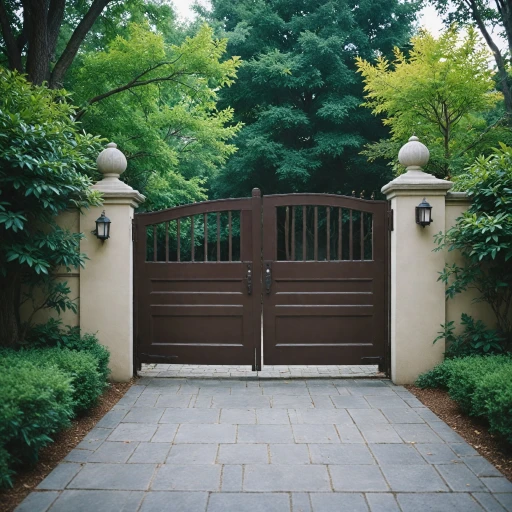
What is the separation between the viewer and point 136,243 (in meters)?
6.34

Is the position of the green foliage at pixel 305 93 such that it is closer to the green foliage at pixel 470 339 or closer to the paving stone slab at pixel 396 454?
the green foliage at pixel 470 339

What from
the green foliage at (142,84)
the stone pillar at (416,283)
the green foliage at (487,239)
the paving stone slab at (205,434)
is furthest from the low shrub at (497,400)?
the green foliage at (142,84)

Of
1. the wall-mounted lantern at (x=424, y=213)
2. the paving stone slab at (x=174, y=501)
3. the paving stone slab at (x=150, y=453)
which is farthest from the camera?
the wall-mounted lantern at (x=424, y=213)

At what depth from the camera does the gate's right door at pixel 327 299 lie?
6219 mm

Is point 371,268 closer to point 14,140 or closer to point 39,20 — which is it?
point 14,140

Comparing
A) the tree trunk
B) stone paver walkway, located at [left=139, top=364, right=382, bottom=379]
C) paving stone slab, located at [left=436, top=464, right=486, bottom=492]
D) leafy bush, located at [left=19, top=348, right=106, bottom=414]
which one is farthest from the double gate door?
paving stone slab, located at [left=436, top=464, right=486, bottom=492]

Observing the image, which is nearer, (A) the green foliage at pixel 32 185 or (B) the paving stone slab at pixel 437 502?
(B) the paving stone slab at pixel 437 502

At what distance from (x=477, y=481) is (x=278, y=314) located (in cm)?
323

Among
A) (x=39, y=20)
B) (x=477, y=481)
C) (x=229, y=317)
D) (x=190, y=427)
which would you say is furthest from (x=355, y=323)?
(x=39, y=20)

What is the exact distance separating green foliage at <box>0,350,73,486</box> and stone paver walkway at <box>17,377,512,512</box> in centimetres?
25

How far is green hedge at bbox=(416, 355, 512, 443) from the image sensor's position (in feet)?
11.8

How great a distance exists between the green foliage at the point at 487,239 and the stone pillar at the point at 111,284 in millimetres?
3482

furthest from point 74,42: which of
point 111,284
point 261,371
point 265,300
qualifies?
point 261,371

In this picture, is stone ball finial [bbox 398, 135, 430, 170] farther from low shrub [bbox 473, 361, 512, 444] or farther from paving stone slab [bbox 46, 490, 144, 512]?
paving stone slab [bbox 46, 490, 144, 512]
